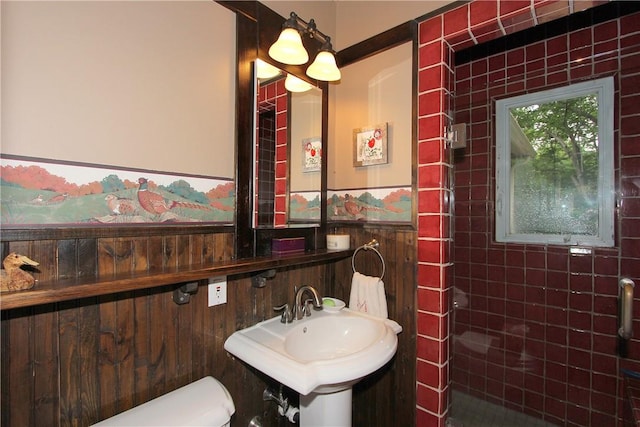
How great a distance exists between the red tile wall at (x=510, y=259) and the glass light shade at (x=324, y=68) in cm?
45

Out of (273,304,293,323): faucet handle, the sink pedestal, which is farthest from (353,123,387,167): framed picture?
the sink pedestal

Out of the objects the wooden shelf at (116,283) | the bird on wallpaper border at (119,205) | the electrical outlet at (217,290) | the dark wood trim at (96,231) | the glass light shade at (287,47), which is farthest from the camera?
the glass light shade at (287,47)

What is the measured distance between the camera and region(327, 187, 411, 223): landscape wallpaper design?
1565 mm

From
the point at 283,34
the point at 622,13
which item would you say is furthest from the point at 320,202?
the point at 622,13

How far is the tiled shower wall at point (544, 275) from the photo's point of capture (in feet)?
5.48

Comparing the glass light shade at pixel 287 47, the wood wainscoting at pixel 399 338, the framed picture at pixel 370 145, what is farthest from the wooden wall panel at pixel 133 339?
the glass light shade at pixel 287 47

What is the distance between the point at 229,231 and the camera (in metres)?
1.32

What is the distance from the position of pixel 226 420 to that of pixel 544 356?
1941mm

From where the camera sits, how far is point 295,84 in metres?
1.62

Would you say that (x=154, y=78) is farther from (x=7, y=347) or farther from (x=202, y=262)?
(x=7, y=347)

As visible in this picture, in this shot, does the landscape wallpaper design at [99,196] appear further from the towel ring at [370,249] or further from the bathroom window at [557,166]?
the bathroom window at [557,166]

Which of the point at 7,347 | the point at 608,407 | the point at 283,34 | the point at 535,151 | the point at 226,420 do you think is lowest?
the point at 608,407

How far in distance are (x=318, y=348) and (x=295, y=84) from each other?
4.37 ft

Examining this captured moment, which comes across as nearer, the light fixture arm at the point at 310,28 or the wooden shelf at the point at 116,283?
the wooden shelf at the point at 116,283
